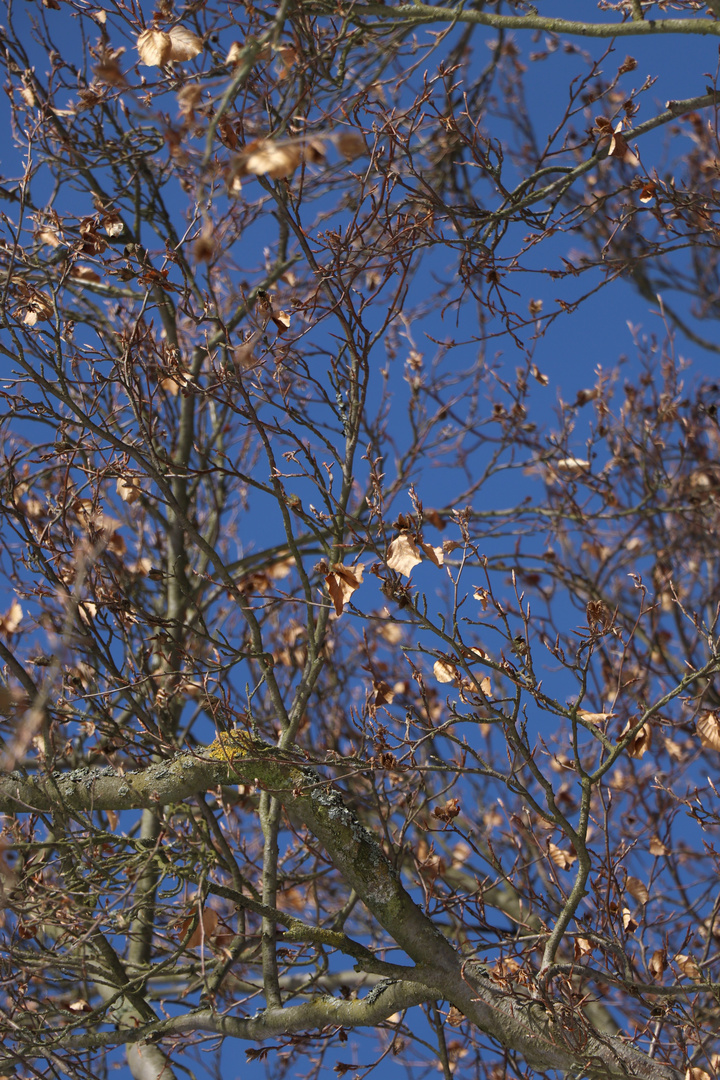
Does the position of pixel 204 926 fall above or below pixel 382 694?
below

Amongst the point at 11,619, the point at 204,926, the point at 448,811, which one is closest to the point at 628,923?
the point at 448,811

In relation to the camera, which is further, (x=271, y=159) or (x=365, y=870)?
(x=365, y=870)

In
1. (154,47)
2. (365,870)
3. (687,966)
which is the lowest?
(687,966)

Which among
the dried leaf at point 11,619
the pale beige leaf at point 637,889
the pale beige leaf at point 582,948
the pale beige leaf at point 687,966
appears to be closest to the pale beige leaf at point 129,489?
the dried leaf at point 11,619

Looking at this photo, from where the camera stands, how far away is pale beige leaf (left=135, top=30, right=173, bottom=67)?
2.91 meters

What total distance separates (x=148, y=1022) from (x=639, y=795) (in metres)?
2.84

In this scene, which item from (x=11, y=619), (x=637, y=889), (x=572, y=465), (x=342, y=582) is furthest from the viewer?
(x=572, y=465)

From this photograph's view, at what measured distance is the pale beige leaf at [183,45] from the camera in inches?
116

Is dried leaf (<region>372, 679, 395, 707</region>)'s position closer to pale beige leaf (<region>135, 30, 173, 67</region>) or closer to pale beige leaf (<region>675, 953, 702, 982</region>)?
pale beige leaf (<region>675, 953, 702, 982</region>)

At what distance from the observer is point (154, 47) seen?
292 cm

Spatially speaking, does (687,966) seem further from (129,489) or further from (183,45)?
(183,45)

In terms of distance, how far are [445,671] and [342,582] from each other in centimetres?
43

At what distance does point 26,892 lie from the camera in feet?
9.75

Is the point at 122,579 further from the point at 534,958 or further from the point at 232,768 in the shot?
the point at 534,958
